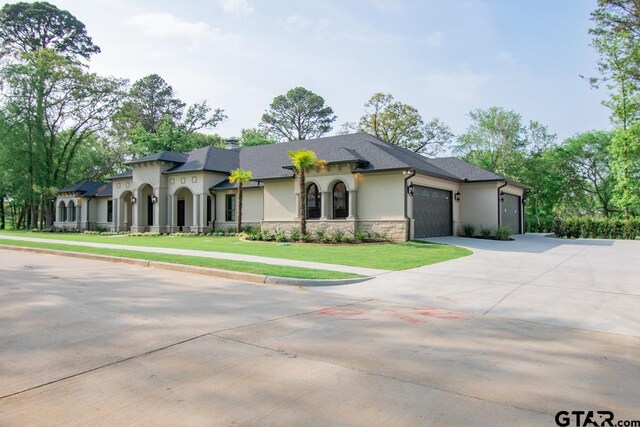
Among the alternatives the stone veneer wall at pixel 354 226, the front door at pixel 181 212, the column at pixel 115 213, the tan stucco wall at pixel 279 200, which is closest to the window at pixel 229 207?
the front door at pixel 181 212

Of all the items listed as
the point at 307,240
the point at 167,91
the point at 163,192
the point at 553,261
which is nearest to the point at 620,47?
the point at 553,261

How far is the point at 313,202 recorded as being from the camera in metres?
24.2

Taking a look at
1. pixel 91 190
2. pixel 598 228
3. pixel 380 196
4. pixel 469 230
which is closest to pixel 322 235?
pixel 380 196

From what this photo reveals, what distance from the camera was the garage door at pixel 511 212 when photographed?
26953mm

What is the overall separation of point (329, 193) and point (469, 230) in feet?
29.5

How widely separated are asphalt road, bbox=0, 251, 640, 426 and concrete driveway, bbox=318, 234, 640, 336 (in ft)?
2.05

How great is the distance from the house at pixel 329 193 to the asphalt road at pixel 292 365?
14529mm

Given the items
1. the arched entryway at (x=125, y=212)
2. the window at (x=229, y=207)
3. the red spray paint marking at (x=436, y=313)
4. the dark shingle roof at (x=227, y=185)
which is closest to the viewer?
the red spray paint marking at (x=436, y=313)

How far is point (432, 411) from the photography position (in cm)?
326

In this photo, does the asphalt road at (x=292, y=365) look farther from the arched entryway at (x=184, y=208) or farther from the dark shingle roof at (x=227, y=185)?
the arched entryway at (x=184, y=208)

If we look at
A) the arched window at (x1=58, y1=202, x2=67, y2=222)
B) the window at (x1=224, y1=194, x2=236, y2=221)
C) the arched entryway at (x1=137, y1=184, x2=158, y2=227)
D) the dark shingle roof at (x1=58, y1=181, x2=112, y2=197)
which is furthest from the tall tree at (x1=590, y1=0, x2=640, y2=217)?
the arched window at (x1=58, y1=202, x2=67, y2=222)

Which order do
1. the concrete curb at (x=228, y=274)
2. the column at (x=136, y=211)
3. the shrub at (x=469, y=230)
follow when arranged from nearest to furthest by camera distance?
the concrete curb at (x=228, y=274)
the shrub at (x=469, y=230)
the column at (x=136, y=211)

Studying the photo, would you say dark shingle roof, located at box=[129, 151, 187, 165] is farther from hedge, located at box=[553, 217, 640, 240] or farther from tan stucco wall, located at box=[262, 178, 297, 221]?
hedge, located at box=[553, 217, 640, 240]

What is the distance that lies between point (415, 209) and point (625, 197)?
73.3ft
